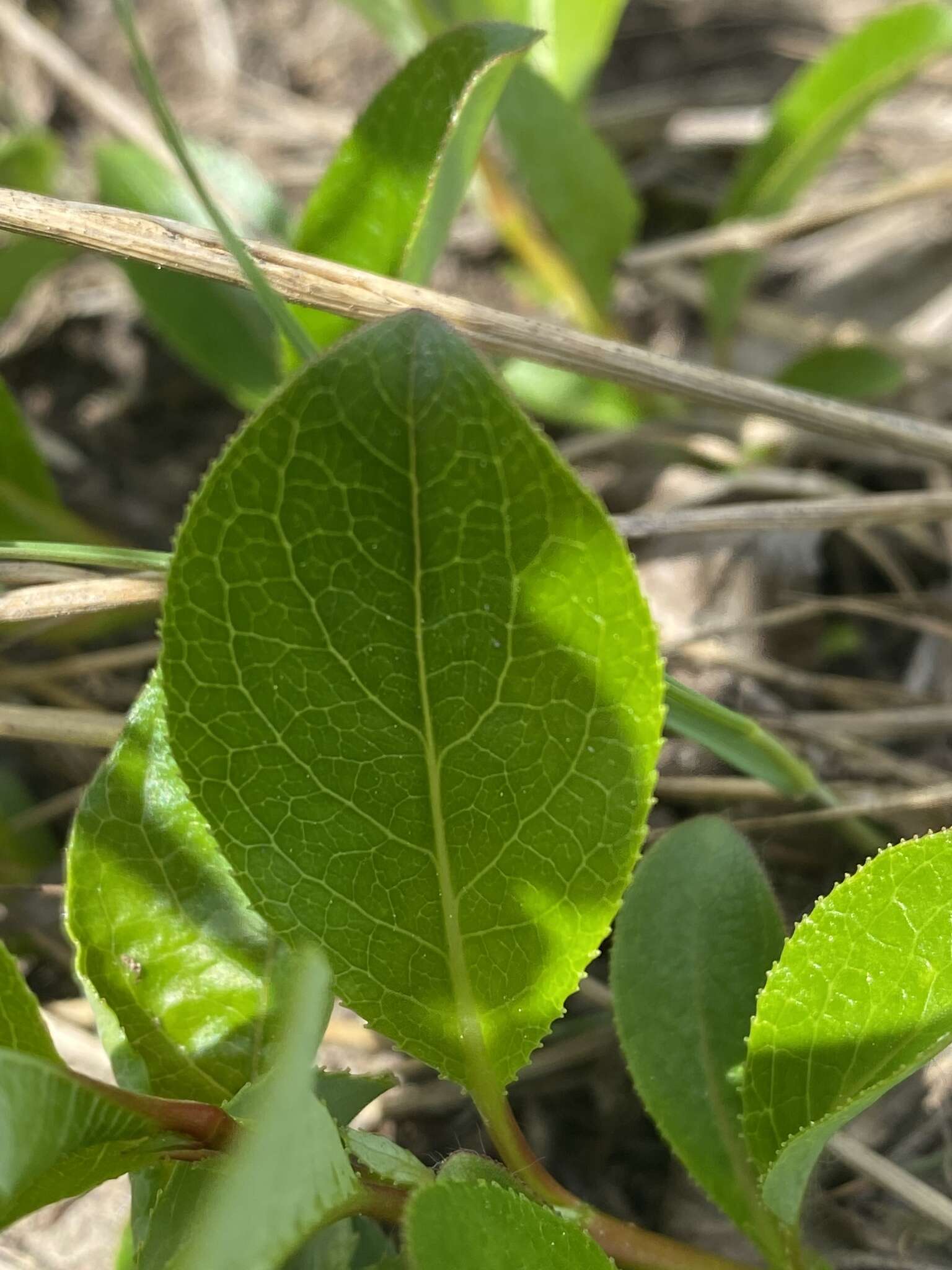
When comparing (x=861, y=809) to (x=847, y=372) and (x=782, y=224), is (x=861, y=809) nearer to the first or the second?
(x=847, y=372)

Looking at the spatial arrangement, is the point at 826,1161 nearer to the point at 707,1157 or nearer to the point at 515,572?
the point at 707,1157

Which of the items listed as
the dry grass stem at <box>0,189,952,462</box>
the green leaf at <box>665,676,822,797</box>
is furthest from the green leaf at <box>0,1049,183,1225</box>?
the dry grass stem at <box>0,189,952,462</box>

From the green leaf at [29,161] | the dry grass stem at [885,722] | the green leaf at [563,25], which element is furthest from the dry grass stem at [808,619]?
the green leaf at [29,161]

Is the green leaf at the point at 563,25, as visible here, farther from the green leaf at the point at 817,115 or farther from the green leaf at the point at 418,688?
the green leaf at the point at 418,688

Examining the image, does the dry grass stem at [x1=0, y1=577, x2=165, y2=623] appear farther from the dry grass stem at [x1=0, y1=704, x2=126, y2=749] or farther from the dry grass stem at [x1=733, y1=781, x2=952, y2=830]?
the dry grass stem at [x1=733, y1=781, x2=952, y2=830]

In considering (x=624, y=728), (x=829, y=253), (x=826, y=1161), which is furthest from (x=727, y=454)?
(x=624, y=728)

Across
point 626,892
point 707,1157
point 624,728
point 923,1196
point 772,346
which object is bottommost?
point 923,1196
